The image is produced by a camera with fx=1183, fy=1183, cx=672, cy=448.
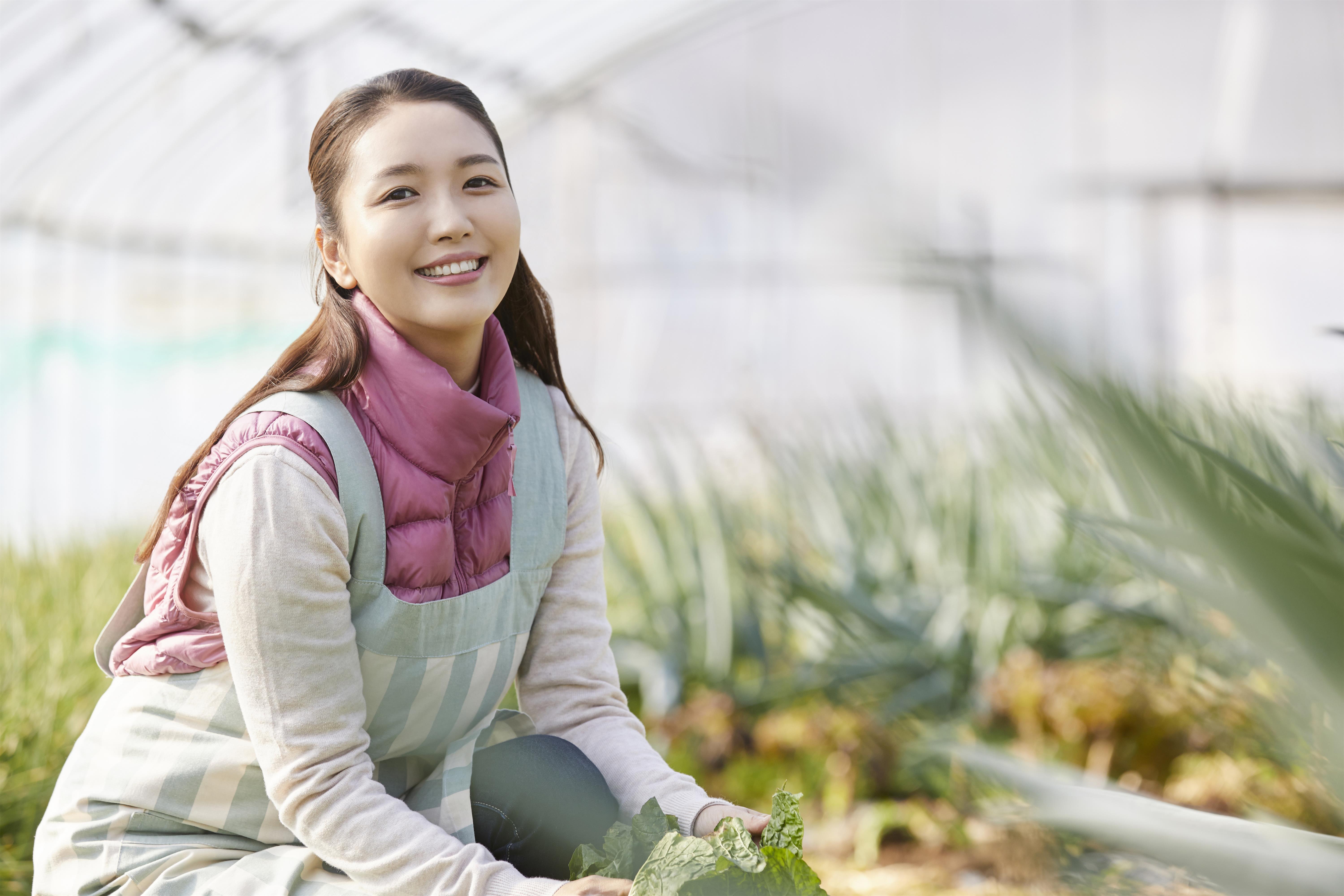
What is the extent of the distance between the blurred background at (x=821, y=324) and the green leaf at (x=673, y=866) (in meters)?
0.26

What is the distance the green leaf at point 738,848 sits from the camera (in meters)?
1.05

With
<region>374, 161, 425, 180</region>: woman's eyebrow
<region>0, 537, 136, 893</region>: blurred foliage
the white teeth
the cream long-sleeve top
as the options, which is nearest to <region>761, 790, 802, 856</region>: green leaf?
the cream long-sleeve top

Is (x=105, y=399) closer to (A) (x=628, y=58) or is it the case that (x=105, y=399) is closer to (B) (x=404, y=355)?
(A) (x=628, y=58)

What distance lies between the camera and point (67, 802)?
47.2 inches

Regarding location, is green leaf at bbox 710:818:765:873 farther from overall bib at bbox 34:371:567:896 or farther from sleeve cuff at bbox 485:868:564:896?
overall bib at bbox 34:371:567:896

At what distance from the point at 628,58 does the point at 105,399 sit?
422 cm

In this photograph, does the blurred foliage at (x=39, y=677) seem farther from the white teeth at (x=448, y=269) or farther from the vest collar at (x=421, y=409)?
the white teeth at (x=448, y=269)

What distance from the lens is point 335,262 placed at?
126 cm

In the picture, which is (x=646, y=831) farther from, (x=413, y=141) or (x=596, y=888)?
(x=413, y=141)

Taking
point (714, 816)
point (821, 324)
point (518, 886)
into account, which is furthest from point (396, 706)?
point (821, 324)

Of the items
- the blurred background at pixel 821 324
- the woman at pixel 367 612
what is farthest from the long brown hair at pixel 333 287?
the blurred background at pixel 821 324

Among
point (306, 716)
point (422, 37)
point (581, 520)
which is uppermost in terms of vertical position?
point (422, 37)

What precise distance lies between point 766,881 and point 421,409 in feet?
1.81

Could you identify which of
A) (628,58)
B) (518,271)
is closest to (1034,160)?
(628,58)
